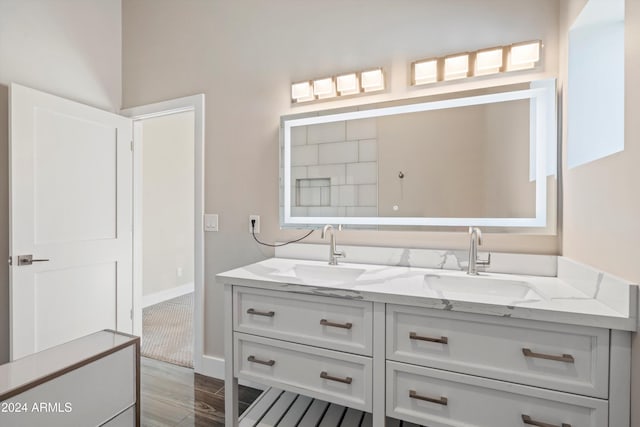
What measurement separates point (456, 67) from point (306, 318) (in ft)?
4.69

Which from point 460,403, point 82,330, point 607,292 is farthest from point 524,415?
point 82,330

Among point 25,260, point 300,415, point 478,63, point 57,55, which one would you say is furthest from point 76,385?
point 57,55

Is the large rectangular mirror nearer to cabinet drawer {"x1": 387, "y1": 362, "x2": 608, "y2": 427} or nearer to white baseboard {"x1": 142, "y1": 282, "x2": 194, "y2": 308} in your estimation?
cabinet drawer {"x1": 387, "y1": 362, "x2": 608, "y2": 427}

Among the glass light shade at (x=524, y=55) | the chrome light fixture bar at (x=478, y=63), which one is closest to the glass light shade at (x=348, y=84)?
the chrome light fixture bar at (x=478, y=63)

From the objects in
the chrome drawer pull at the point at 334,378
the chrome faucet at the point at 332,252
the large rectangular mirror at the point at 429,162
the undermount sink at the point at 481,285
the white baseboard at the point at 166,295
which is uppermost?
the large rectangular mirror at the point at 429,162

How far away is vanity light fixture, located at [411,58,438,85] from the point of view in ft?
5.49

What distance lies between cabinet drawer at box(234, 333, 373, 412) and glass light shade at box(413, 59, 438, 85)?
1.39 m

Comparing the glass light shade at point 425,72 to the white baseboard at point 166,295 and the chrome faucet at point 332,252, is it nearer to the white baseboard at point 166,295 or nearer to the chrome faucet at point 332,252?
the chrome faucet at point 332,252

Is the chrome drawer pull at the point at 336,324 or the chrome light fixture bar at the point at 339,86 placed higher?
the chrome light fixture bar at the point at 339,86

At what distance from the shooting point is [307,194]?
199cm

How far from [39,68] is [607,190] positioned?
3.16 meters

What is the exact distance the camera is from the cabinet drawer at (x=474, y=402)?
3.38 feet

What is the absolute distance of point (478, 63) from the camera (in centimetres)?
159

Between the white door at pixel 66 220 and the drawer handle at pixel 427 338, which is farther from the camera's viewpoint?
the white door at pixel 66 220
